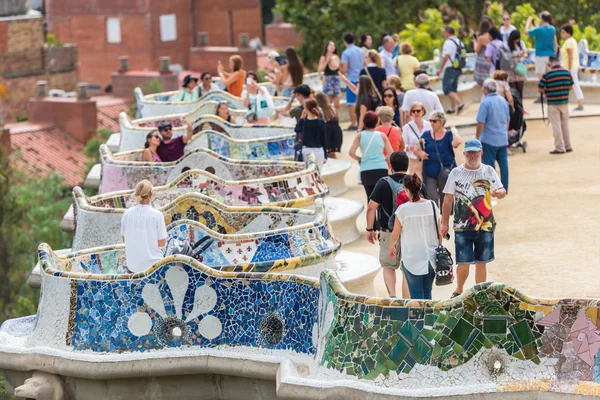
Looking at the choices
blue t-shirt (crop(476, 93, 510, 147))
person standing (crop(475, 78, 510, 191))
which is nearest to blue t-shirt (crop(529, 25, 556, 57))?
person standing (crop(475, 78, 510, 191))

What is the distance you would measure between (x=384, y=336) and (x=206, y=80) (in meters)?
12.8

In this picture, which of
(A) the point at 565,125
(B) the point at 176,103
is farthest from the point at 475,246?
(B) the point at 176,103

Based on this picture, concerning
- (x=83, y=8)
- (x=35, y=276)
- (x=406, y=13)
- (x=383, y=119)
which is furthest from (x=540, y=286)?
(x=83, y=8)

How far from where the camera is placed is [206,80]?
883 inches

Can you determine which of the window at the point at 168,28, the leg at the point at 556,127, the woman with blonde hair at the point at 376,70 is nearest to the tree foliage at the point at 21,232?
the woman with blonde hair at the point at 376,70

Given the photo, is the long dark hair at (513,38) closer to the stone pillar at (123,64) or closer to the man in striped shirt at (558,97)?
the man in striped shirt at (558,97)

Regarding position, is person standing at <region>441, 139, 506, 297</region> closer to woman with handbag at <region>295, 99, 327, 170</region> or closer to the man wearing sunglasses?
woman with handbag at <region>295, 99, 327, 170</region>

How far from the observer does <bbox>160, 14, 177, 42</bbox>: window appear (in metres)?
77.1

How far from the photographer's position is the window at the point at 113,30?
252ft

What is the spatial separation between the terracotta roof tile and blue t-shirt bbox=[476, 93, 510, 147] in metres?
41.1

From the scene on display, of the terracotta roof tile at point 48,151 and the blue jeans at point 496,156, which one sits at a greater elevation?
the blue jeans at point 496,156

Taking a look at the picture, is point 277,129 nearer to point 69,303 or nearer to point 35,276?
point 35,276

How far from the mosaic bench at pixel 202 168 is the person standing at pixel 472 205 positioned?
296 cm

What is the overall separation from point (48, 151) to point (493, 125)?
1851 inches
